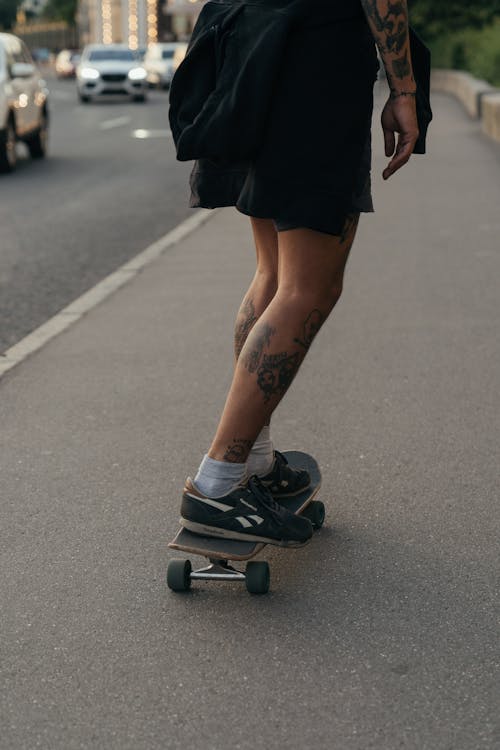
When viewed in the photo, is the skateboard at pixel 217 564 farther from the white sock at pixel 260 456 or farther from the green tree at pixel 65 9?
the green tree at pixel 65 9

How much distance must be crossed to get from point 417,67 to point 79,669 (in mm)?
1710

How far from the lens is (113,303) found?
708 centimetres

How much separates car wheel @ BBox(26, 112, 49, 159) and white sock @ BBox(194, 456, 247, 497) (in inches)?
567

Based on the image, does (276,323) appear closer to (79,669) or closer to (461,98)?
(79,669)

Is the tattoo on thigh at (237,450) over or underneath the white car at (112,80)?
over

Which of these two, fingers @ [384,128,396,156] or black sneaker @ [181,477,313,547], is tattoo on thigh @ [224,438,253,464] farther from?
fingers @ [384,128,396,156]

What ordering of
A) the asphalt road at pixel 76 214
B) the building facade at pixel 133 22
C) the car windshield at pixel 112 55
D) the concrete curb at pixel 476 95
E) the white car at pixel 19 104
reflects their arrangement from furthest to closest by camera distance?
the building facade at pixel 133 22
the car windshield at pixel 112 55
the concrete curb at pixel 476 95
the white car at pixel 19 104
the asphalt road at pixel 76 214

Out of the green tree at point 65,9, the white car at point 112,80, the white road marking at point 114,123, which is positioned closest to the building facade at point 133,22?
the green tree at point 65,9

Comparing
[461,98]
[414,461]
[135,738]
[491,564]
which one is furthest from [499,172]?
[461,98]

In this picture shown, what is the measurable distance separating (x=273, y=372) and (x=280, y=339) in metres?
0.08

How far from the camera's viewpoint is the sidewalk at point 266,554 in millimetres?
2494

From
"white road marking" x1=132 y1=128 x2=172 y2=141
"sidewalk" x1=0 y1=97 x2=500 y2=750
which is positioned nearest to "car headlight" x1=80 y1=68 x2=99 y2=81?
"white road marking" x1=132 y1=128 x2=172 y2=141

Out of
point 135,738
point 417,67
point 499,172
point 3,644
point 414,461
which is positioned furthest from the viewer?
point 499,172

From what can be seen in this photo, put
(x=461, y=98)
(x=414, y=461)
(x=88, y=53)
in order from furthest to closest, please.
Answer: (x=88, y=53) → (x=461, y=98) → (x=414, y=461)
